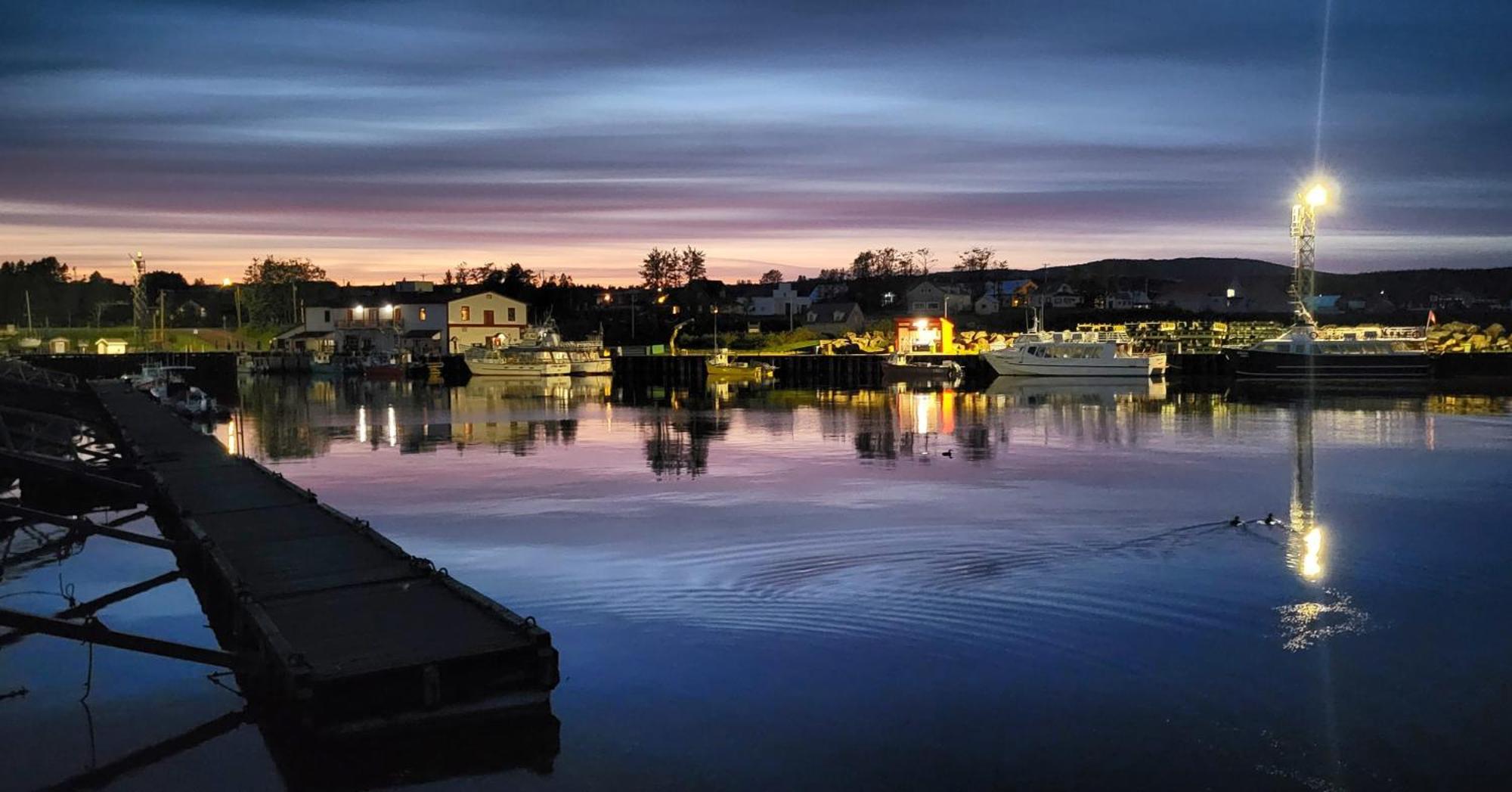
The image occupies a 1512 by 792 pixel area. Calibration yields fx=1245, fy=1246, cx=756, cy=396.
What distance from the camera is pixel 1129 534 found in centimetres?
1883

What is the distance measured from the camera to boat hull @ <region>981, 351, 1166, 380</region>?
252 ft

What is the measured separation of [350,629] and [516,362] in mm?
75013

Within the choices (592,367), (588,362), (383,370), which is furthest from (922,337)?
(383,370)

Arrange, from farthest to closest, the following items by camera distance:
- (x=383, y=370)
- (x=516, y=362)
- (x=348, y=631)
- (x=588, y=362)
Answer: (x=588, y=362) → (x=383, y=370) → (x=516, y=362) → (x=348, y=631)

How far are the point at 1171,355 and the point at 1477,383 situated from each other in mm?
18834

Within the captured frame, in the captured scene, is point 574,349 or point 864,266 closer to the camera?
point 574,349

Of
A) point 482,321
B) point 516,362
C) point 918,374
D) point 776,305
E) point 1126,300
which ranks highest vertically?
point 1126,300

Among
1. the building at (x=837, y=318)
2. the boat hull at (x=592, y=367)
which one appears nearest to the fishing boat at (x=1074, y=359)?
the boat hull at (x=592, y=367)

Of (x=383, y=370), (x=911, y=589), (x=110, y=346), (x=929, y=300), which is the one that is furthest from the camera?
(x=929, y=300)

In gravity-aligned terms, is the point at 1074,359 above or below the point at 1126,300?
below

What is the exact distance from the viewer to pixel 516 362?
277 ft

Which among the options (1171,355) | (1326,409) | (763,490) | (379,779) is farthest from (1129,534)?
(1171,355)

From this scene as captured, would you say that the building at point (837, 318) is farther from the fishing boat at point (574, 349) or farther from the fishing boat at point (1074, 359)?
the fishing boat at point (1074, 359)

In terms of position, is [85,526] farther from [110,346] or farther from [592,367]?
[110,346]
